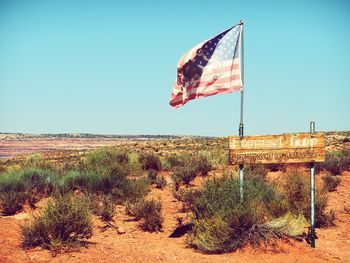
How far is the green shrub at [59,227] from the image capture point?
812 cm

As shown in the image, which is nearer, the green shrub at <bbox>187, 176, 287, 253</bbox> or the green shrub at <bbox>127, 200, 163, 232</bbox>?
the green shrub at <bbox>187, 176, 287, 253</bbox>

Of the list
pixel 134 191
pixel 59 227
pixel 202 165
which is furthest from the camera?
pixel 202 165

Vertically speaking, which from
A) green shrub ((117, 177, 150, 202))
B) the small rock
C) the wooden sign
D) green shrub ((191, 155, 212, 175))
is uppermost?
the wooden sign

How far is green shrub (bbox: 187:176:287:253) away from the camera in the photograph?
322 inches

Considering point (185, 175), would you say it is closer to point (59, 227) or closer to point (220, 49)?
point (220, 49)

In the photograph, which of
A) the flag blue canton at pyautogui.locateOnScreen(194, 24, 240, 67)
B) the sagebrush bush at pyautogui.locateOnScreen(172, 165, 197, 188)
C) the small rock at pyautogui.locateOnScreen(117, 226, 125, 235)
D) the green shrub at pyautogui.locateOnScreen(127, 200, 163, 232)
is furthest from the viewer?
the sagebrush bush at pyautogui.locateOnScreen(172, 165, 197, 188)

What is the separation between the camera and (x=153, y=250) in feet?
27.8

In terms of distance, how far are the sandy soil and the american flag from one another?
139 inches

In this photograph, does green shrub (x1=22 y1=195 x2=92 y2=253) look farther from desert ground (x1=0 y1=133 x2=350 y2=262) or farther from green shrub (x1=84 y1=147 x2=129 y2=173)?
green shrub (x1=84 y1=147 x2=129 y2=173)

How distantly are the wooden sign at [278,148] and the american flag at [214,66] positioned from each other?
128cm

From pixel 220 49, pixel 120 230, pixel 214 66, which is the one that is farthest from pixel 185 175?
pixel 220 49

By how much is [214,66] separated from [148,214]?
4184 millimetres

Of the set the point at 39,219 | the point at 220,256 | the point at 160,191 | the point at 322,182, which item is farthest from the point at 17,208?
the point at 322,182

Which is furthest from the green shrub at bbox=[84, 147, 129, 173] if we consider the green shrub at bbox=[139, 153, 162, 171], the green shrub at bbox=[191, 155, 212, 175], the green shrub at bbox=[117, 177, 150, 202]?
the green shrub at bbox=[117, 177, 150, 202]
